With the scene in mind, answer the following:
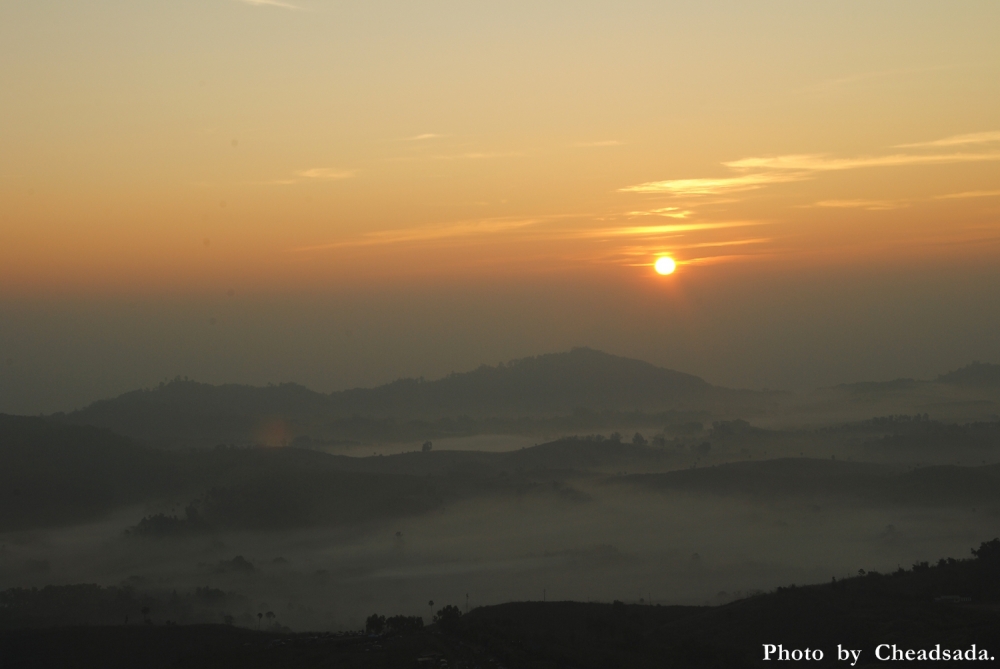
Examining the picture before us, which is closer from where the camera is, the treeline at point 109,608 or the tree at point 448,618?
the tree at point 448,618

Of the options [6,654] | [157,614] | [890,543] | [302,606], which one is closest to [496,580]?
[302,606]

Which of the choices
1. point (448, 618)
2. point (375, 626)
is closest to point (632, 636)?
point (448, 618)

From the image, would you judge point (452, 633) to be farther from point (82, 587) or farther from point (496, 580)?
point (496, 580)

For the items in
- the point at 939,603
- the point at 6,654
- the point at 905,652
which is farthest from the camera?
the point at 6,654

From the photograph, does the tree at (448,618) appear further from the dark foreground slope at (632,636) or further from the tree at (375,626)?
the tree at (375,626)

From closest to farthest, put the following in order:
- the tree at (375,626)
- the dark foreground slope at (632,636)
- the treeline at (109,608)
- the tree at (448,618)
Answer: the dark foreground slope at (632,636) → the tree at (375,626) → the tree at (448,618) → the treeline at (109,608)

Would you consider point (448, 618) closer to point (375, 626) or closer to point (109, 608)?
point (375, 626)

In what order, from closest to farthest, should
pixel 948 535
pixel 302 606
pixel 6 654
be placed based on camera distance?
pixel 6 654 < pixel 302 606 < pixel 948 535

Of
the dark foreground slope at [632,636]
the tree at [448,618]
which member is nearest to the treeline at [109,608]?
the dark foreground slope at [632,636]
